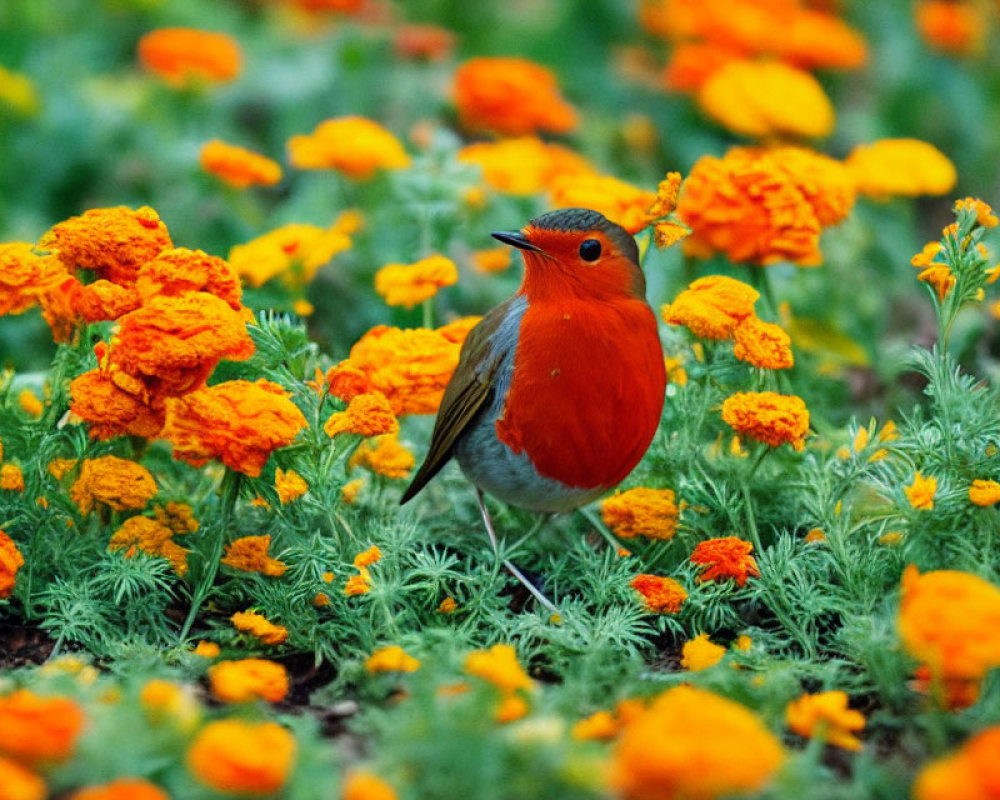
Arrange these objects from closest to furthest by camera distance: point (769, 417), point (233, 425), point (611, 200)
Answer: point (233, 425) < point (769, 417) < point (611, 200)

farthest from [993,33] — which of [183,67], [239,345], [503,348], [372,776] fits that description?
[372,776]

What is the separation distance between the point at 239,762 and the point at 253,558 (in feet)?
3.81

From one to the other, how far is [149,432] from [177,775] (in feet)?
2.98

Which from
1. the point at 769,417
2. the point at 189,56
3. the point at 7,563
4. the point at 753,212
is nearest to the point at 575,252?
the point at 769,417

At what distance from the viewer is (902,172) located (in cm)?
428

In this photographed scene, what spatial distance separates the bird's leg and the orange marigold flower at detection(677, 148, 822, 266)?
3.08 ft

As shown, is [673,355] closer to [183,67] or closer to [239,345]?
[239,345]

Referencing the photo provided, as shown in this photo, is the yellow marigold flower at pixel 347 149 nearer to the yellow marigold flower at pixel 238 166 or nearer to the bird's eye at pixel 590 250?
the yellow marigold flower at pixel 238 166

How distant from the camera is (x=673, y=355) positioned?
363 cm

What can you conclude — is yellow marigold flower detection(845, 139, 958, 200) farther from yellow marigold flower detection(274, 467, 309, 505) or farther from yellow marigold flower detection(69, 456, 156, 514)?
yellow marigold flower detection(69, 456, 156, 514)

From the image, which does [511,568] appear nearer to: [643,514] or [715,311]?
[643,514]

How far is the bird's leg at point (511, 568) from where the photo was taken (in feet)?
10.3

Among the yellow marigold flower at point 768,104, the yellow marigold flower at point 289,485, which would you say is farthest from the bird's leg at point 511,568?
the yellow marigold flower at point 768,104

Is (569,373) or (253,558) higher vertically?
(569,373)
